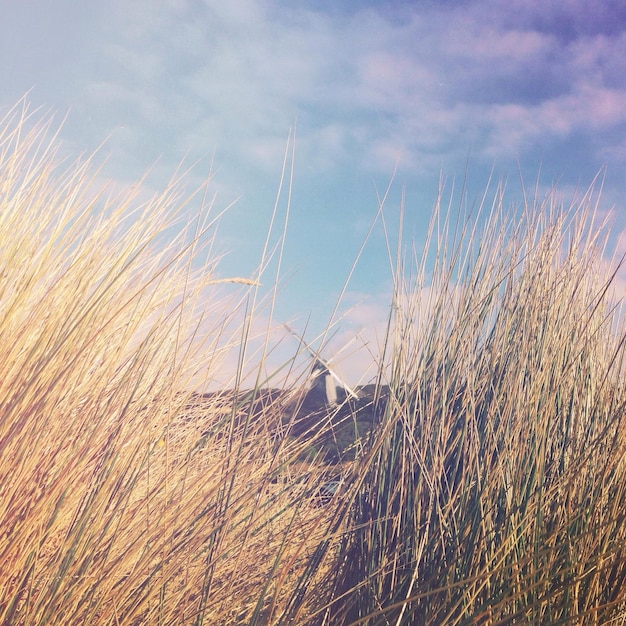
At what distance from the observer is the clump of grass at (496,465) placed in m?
1.28

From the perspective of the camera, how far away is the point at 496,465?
1301mm

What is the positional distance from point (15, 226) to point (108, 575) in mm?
1037

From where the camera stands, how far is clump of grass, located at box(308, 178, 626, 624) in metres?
1.28

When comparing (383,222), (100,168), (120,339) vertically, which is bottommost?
(120,339)

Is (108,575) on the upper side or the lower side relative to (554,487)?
lower

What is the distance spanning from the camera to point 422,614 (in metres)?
1.29

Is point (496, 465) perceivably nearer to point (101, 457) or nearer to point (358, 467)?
point (358, 467)

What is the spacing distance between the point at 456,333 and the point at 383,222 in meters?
0.33

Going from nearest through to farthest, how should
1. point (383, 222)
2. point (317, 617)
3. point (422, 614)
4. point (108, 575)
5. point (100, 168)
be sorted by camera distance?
point (108, 575), point (422, 614), point (317, 617), point (383, 222), point (100, 168)

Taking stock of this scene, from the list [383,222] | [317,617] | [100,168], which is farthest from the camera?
[100,168]

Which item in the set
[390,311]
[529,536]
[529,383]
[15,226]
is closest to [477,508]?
[529,536]

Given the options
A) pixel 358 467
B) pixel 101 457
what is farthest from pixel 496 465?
pixel 101 457

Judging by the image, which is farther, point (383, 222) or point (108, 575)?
point (383, 222)

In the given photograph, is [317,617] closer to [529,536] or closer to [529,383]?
[529,536]
